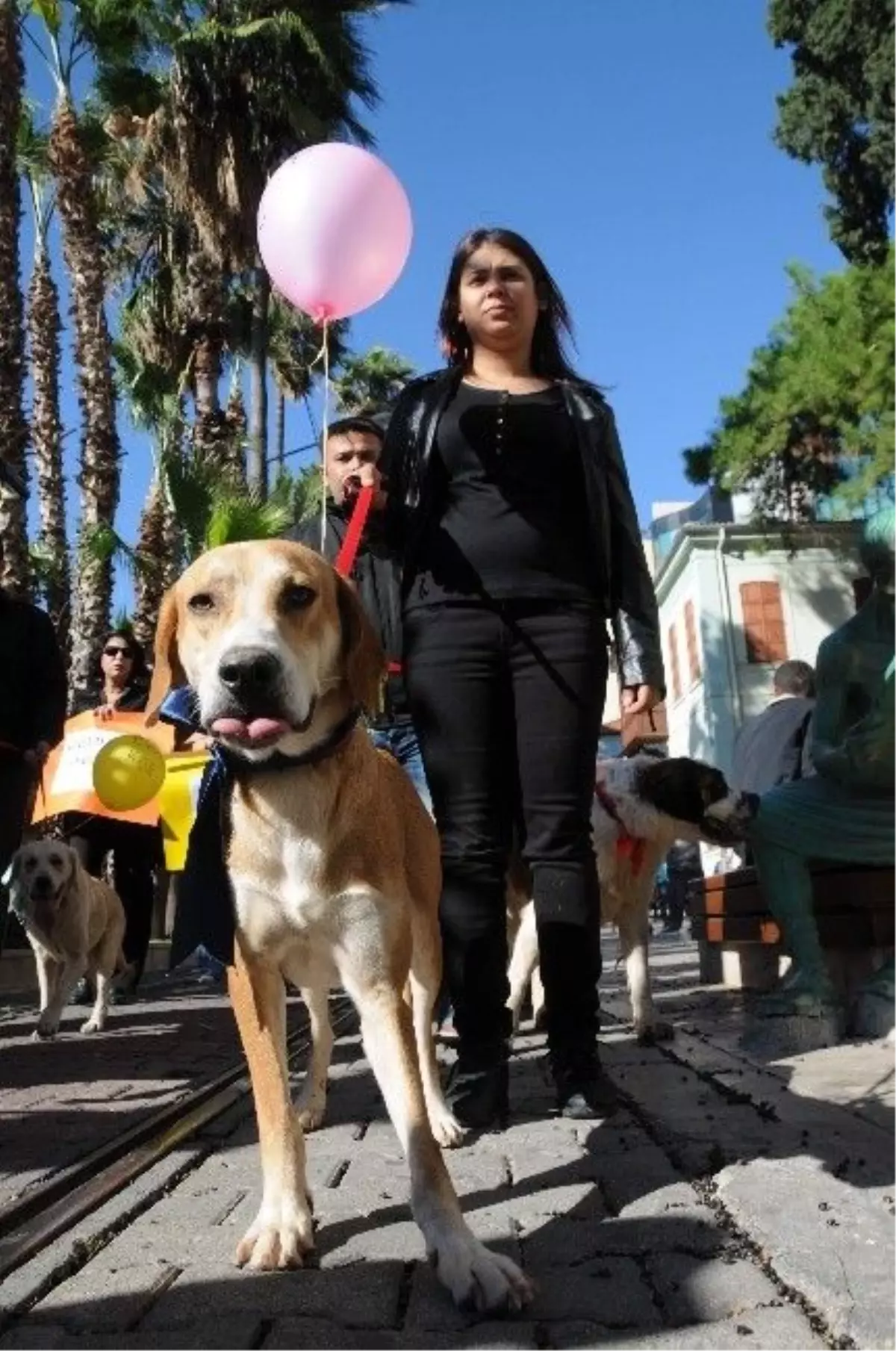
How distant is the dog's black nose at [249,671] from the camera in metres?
2.46

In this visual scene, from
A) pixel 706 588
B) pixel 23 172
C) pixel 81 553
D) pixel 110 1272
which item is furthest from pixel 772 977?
pixel 706 588

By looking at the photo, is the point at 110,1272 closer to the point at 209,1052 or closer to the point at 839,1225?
the point at 839,1225

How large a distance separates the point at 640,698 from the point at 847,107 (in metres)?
24.6

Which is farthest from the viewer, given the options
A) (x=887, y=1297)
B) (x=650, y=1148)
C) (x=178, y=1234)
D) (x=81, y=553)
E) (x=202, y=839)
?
(x=81, y=553)

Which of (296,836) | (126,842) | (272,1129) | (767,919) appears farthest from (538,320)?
(126,842)

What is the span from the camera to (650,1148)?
3111 mm

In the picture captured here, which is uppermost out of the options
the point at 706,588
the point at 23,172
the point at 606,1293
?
the point at 23,172

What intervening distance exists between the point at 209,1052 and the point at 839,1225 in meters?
4.00

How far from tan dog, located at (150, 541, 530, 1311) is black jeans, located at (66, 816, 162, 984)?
6.43 m

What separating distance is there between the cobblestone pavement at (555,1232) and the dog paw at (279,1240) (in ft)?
0.14

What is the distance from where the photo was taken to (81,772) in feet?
27.7

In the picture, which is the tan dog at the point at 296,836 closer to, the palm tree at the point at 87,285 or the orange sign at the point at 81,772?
the orange sign at the point at 81,772

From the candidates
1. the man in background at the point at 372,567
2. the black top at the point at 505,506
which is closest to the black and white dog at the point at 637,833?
the man in background at the point at 372,567

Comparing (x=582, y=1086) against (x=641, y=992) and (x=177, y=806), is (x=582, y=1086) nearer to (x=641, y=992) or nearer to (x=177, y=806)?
(x=641, y=992)
